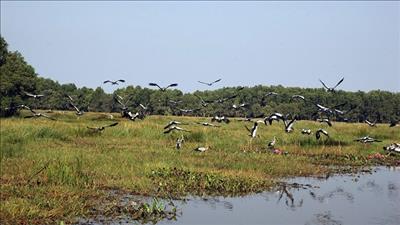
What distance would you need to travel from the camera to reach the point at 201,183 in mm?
16781

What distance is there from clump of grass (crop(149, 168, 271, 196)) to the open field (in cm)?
4

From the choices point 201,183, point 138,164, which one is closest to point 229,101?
point 138,164

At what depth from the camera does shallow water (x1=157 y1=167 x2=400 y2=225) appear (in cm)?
1336

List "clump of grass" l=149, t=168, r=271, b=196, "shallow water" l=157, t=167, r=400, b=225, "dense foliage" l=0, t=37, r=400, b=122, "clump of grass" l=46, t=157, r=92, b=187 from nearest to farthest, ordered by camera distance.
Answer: "shallow water" l=157, t=167, r=400, b=225, "clump of grass" l=46, t=157, r=92, b=187, "clump of grass" l=149, t=168, r=271, b=196, "dense foliage" l=0, t=37, r=400, b=122

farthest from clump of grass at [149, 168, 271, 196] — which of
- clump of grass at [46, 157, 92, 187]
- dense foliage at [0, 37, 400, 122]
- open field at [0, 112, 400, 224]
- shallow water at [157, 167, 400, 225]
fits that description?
dense foliage at [0, 37, 400, 122]

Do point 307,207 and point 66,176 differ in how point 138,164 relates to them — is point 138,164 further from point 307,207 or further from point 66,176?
point 307,207

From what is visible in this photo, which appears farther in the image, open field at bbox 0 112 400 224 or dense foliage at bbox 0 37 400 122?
dense foliage at bbox 0 37 400 122

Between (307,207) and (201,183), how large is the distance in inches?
153

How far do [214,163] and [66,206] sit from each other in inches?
381

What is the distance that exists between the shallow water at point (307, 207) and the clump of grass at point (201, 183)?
698 mm

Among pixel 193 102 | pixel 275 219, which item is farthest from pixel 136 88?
pixel 275 219

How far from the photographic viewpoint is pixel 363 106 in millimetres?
102250

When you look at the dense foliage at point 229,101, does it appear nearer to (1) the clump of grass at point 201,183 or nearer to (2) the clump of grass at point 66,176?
(1) the clump of grass at point 201,183

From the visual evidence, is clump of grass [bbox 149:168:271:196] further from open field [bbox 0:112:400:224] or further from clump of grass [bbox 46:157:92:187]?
clump of grass [bbox 46:157:92:187]
